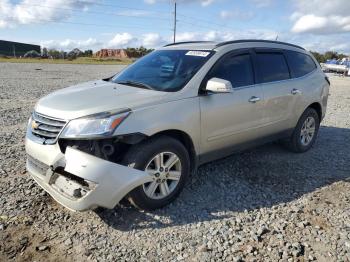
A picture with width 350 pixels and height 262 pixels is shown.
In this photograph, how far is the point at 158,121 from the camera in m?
3.63

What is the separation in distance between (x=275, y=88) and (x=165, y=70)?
5.61ft

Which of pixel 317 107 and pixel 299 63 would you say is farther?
pixel 317 107

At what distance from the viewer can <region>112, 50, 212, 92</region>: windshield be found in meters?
4.17

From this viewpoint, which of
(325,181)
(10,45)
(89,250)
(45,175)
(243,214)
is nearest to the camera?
(89,250)

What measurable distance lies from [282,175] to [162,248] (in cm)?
246

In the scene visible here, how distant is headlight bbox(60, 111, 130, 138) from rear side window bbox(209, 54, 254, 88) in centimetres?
149

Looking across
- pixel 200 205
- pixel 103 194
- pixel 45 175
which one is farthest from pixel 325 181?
pixel 45 175

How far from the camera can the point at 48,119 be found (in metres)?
3.62

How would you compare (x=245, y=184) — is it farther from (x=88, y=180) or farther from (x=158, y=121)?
(x=88, y=180)

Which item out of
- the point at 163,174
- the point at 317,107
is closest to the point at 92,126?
the point at 163,174

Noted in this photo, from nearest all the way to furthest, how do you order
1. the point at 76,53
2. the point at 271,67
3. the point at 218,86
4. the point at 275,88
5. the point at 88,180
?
the point at 88,180 < the point at 218,86 < the point at 275,88 < the point at 271,67 < the point at 76,53

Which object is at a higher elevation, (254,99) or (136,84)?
(136,84)

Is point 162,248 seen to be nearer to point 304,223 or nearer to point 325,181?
point 304,223

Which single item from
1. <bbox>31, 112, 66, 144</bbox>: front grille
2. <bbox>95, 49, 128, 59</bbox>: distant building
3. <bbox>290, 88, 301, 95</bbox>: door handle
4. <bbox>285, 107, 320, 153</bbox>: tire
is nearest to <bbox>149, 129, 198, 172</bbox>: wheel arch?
<bbox>31, 112, 66, 144</bbox>: front grille
